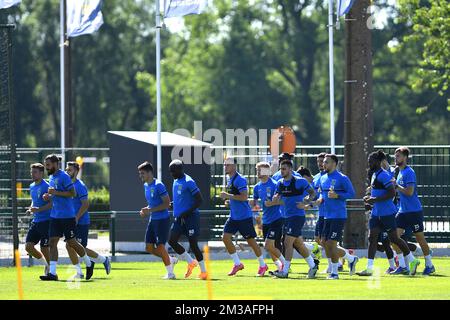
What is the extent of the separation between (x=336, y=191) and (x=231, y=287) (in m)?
2.84

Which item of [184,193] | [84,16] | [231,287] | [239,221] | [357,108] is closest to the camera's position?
[231,287]

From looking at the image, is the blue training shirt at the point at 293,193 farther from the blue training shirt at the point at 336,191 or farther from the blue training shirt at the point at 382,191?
the blue training shirt at the point at 382,191

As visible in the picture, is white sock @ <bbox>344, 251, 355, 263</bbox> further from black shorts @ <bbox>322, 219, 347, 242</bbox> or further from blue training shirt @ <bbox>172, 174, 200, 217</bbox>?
blue training shirt @ <bbox>172, 174, 200, 217</bbox>

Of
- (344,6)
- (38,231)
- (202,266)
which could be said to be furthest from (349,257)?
(344,6)

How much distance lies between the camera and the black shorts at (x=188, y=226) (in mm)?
21750

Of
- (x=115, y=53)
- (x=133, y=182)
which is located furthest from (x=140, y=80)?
(x=133, y=182)

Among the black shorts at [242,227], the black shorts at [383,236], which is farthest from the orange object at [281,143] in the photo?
the black shorts at [383,236]

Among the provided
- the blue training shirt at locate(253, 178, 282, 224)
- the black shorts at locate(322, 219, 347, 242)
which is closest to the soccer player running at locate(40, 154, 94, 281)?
the blue training shirt at locate(253, 178, 282, 224)

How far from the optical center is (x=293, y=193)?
21.6 meters

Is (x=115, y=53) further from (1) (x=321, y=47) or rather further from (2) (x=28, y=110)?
(1) (x=321, y=47)

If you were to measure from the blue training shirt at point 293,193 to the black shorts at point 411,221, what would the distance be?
77.5 inches

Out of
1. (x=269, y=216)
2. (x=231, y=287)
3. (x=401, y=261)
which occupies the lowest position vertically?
(x=231, y=287)

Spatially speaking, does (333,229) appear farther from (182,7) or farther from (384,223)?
(182,7)
